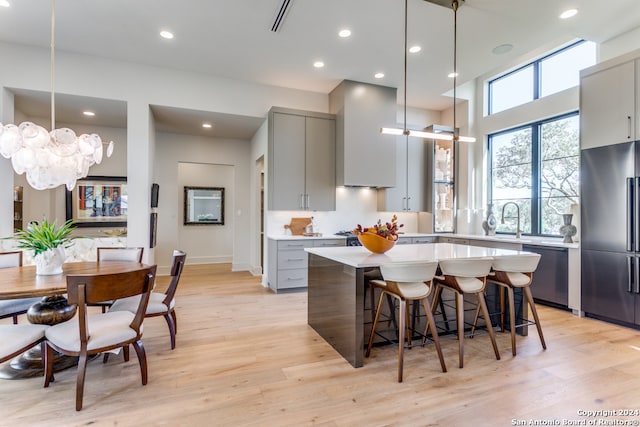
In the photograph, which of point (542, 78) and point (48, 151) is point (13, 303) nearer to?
point (48, 151)

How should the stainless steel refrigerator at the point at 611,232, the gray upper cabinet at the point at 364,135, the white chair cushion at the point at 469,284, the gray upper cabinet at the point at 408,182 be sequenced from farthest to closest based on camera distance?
the gray upper cabinet at the point at 408,182
the gray upper cabinet at the point at 364,135
the stainless steel refrigerator at the point at 611,232
the white chair cushion at the point at 469,284

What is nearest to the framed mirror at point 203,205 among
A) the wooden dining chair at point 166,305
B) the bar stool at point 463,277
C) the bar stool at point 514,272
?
the wooden dining chair at point 166,305

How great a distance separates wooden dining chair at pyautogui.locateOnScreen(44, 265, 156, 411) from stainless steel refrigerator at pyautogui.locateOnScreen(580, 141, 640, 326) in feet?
14.8

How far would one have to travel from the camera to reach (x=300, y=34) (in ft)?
12.6

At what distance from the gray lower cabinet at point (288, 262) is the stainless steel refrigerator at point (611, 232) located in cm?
330

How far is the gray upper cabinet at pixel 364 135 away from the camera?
17.1 ft

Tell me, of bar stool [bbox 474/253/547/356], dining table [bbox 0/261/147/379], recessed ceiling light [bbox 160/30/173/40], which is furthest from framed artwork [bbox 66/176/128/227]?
bar stool [bbox 474/253/547/356]

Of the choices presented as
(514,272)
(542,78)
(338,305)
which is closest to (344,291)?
(338,305)

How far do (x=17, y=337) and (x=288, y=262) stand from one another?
3223 millimetres

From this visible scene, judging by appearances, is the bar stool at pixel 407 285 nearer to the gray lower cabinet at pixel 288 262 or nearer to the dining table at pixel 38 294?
the dining table at pixel 38 294

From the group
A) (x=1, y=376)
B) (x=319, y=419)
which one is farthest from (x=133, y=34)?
(x=319, y=419)

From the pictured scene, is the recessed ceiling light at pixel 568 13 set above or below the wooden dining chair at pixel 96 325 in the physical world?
above

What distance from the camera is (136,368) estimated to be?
2.48 m

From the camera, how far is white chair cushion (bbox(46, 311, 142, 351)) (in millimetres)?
2055
